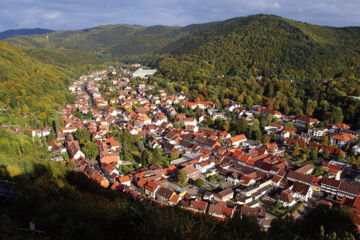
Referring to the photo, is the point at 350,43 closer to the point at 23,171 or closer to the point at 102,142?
the point at 102,142

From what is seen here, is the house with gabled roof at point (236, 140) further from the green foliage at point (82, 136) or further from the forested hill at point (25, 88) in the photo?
the forested hill at point (25, 88)

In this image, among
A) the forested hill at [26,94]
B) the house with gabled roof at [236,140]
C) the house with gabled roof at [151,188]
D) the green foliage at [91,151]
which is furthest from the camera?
the forested hill at [26,94]

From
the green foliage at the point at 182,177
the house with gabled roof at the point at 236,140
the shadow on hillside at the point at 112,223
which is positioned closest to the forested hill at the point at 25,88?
the green foliage at the point at 182,177

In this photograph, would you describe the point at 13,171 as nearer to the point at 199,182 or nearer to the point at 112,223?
the point at 112,223

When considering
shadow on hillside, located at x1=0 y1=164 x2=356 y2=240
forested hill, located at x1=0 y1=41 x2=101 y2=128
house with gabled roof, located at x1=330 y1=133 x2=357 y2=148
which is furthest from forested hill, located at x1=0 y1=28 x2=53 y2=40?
shadow on hillside, located at x1=0 y1=164 x2=356 y2=240

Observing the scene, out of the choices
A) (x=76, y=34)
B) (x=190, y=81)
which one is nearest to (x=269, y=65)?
(x=190, y=81)

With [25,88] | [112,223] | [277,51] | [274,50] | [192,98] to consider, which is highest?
[274,50]

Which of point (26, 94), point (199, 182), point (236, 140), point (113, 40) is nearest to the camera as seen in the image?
point (199, 182)

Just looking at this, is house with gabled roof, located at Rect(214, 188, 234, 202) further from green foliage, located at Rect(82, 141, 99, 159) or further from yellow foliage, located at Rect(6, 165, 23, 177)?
green foliage, located at Rect(82, 141, 99, 159)

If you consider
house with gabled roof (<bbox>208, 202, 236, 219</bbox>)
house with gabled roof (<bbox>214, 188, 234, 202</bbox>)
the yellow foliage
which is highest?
the yellow foliage

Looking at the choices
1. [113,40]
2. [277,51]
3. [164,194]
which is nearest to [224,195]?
[164,194]
